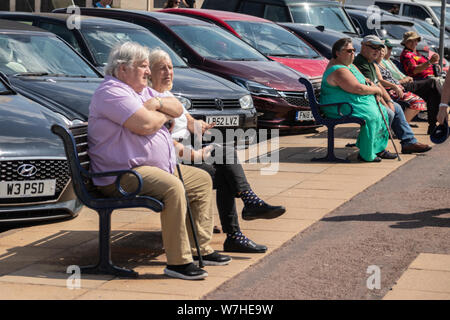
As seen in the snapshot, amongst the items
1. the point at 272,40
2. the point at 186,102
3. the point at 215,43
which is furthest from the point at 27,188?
the point at 272,40

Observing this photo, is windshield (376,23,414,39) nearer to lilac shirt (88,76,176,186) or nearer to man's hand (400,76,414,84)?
man's hand (400,76,414,84)

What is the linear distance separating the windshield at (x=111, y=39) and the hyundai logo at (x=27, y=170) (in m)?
4.46

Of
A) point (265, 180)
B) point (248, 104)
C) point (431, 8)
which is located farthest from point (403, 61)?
point (431, 8)

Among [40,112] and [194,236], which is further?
[40,112]

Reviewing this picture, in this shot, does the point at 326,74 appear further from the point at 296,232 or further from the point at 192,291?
the point at 192,291

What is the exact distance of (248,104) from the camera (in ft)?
42.5

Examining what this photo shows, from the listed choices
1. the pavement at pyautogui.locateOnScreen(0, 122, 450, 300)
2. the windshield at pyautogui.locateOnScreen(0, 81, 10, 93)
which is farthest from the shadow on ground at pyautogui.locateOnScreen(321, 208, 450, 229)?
the windshield at pyautogui.locateOnScreen(0, 81, 10, 93)

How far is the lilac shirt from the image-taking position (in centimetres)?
625

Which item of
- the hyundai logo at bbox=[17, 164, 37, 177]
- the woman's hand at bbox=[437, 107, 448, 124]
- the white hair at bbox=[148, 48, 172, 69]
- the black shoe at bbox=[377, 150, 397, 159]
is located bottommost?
the black shoe at bbox=[377, 150, 397, 159]

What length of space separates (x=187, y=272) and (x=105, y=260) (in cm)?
55

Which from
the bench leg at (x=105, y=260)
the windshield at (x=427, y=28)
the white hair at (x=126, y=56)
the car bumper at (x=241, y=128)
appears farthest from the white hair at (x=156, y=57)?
the windshield at (x=427, y=28)

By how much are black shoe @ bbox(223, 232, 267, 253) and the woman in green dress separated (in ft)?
16.7

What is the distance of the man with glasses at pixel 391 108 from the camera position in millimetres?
12695

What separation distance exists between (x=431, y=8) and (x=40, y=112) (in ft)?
71.9
